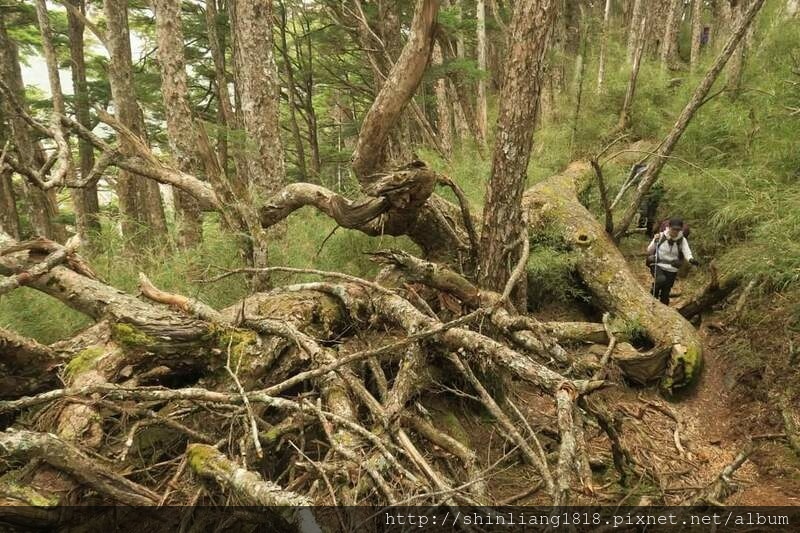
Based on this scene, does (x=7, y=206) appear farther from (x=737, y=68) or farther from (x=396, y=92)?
(x=737, y=68)

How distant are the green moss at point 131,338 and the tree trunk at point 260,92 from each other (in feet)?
Result: 11.0

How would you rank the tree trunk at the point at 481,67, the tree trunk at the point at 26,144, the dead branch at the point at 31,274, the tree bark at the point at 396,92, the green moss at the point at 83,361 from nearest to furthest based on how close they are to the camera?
1. the dead branch at the point at 31,274
2. the green moss at the point at 83,361
3. the tree bark at the point at 396,92
4. the tree trunk at the point at 26,144
5. the tree trunk at the point at 481,67

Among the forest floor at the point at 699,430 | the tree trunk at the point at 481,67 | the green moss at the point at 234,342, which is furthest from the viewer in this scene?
the tree trunk at the point at 481,67

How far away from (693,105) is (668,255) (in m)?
2.17

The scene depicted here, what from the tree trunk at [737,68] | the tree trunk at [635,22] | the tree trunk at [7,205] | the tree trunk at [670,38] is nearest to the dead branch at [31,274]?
the tree trunk at [7,205]

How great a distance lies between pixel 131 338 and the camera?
312 cm

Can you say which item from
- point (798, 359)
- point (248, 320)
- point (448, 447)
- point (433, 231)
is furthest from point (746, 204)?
point (248, 320)

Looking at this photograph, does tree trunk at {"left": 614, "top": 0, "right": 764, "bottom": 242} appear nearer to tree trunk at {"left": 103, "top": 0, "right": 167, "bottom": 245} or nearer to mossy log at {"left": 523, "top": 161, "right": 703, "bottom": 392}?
mossy log at {"left": 523, "top": 161, "right": 703, "bottom": 392}

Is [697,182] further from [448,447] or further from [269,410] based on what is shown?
[269,410]

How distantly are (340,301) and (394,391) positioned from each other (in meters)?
1.21

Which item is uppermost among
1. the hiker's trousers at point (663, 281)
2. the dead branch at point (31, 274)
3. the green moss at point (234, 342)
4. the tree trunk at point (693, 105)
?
the tree trunk at point (693, 105)

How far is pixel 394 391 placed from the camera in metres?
3.38

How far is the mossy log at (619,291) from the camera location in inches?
212

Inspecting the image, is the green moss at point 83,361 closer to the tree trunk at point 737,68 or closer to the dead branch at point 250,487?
the dead branch at point 250,487
